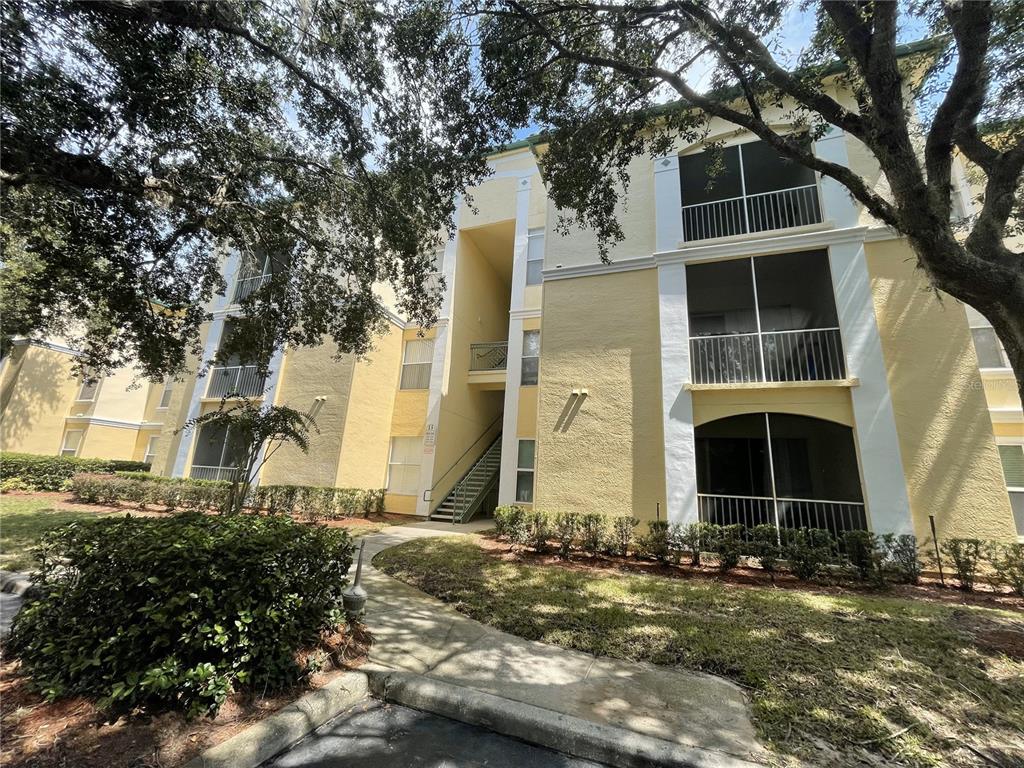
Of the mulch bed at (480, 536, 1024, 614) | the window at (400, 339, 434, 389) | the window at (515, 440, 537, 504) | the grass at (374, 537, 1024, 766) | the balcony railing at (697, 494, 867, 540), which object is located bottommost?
the grass at (374, 537, 1024, 766)

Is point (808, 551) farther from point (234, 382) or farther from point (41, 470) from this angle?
point (41, 470)

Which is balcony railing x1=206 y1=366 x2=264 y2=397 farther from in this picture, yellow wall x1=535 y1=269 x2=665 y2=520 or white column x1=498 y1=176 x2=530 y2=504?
yellow wall x1=535 y1=269 x2=665 y2=520

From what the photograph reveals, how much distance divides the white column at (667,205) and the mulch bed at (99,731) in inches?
431

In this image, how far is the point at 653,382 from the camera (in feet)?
32.7

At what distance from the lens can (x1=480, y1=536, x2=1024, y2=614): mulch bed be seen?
627cm

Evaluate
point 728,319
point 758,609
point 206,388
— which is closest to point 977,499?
point 758,609

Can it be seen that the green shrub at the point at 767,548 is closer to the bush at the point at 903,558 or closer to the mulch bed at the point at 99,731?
the bush at the point at 903,558

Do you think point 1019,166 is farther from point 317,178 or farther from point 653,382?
point 317,178

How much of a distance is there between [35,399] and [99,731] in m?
27.1

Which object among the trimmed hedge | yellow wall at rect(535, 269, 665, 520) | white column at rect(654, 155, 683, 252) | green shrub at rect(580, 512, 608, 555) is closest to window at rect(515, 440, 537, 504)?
yellow wall at rect(535, 269, 665, 520)

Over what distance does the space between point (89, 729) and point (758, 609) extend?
21.3 feet

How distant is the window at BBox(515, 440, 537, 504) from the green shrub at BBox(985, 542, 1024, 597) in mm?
8782

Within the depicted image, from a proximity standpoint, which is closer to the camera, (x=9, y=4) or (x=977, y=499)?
(x=9, y=4)

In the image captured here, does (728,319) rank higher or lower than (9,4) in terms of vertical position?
higher
